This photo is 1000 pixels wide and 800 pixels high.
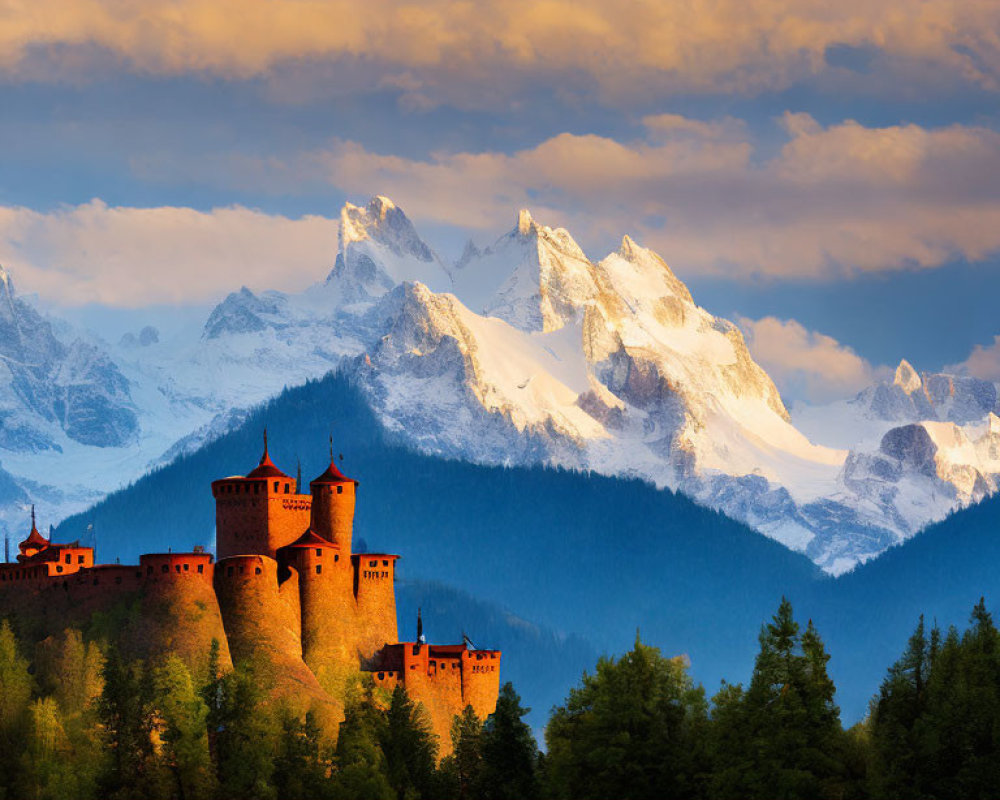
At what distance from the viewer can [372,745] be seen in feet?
598

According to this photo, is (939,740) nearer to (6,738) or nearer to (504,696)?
(504,696)

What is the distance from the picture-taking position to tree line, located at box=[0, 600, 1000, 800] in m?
160

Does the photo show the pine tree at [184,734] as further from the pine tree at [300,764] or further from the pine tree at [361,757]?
the pine tree at [361,757]

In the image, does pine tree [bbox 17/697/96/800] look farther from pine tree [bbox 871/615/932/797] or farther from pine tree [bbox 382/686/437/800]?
pine tree [bbox 871/615/932/797]

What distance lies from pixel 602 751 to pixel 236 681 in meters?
36.7

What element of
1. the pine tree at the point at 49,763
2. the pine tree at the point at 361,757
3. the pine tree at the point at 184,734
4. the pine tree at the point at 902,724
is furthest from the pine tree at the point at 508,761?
the pine tree at the point at 49,763

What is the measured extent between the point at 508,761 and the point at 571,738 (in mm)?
6479

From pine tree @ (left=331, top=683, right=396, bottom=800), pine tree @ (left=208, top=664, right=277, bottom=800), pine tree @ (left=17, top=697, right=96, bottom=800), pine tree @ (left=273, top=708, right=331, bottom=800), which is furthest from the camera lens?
pine tree @ (left=17, top=697, right=96, bottom=800)

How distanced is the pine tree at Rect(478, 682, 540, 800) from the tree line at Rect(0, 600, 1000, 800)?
162mm

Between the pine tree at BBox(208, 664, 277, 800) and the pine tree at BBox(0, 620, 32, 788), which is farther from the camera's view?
the pine tree at BBox(0, 620, 32, 788)

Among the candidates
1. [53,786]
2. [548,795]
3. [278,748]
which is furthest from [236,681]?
[548,795]

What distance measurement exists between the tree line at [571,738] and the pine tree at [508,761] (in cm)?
16

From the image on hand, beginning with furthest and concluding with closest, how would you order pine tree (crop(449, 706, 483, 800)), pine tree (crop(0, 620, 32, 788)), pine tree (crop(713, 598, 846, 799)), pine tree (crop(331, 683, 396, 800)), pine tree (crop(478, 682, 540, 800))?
pine tree (crop(0, 620, 32, 788)), pine tree (crop(449, 706, 483, 800)), pine tree (crop(478, 682, 540, 800)), pine tree (crop(331, 683, 396, 800)), pine tree (crop(713, 598, 846, 799))

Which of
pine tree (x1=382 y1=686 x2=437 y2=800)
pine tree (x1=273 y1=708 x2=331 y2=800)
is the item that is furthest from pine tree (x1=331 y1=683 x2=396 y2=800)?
pine tree (x1=273 y1=708 x2=331 y2=800)
